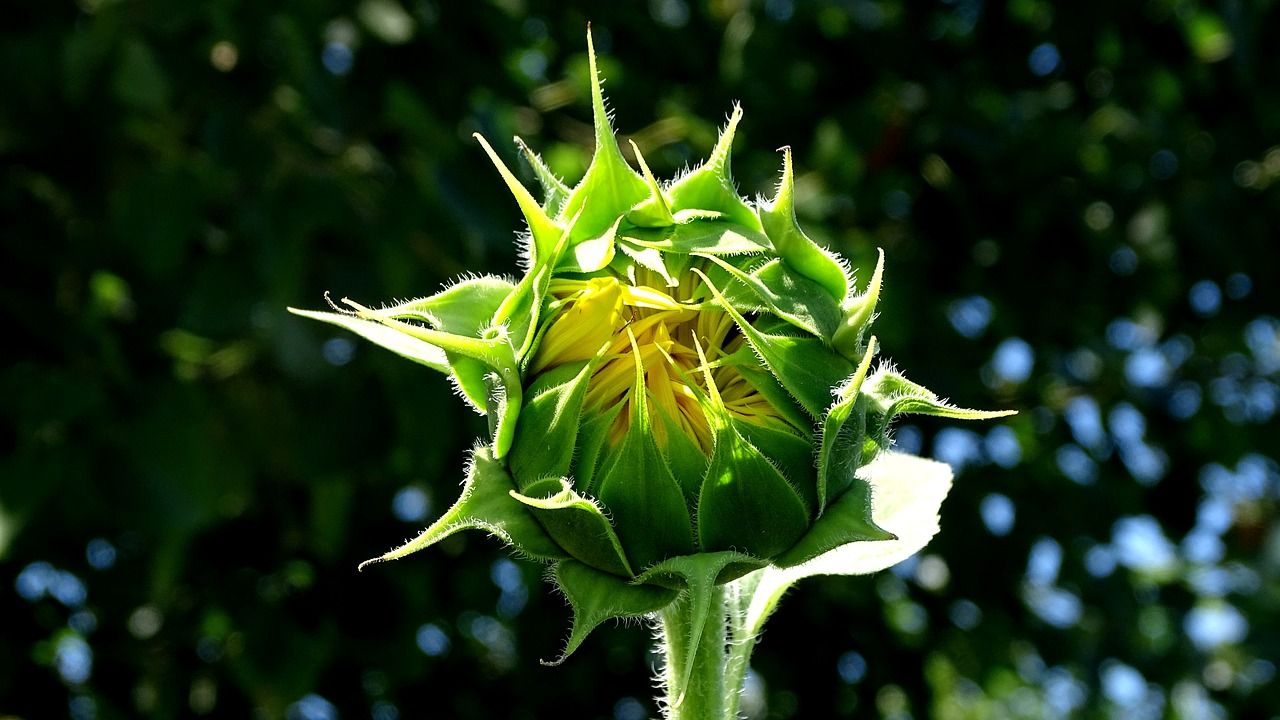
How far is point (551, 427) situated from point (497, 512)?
0.09 m

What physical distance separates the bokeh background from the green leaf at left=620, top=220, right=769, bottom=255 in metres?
1.36

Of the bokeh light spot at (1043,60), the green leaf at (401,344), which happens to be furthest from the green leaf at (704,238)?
the bokeh light spot at (1043,60)

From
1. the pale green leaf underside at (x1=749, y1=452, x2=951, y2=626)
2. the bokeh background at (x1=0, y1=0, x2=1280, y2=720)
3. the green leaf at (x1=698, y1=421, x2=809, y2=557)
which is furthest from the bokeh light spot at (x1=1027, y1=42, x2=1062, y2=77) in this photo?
the green leaf at (x1=698, y1=421, x2=809, y2=557)

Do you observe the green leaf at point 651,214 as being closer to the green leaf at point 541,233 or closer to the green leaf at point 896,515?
the green leaf at point 541,233

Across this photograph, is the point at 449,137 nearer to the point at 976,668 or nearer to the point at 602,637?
the point at 602,637

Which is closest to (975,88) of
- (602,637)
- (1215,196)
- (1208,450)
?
(1215,196)

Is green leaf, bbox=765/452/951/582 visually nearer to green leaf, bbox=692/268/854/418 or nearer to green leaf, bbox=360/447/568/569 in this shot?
green leaf, bbox=692/268/854/418

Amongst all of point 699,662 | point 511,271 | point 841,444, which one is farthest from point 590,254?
point 511,271

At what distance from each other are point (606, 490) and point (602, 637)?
3.04 meters

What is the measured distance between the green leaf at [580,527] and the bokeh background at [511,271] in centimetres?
144

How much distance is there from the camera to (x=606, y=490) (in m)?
1.07

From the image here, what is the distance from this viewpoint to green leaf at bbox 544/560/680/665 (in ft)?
3.51

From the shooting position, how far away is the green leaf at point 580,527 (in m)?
1.04

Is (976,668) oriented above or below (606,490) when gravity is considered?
below
